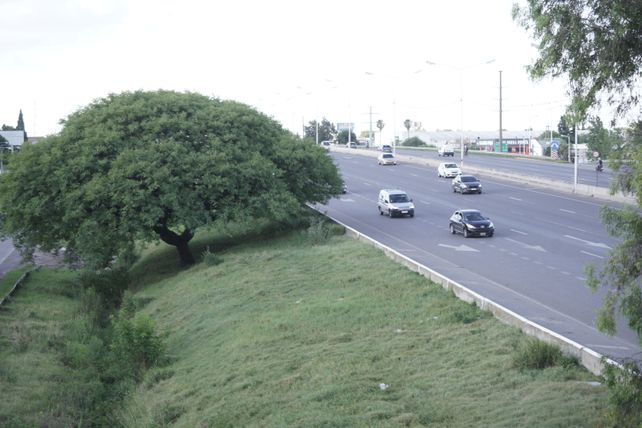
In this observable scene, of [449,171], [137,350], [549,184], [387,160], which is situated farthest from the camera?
[387,160]

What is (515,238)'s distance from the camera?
129 feet

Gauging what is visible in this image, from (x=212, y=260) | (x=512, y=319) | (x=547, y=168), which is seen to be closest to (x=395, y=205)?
(x=212, y=260)

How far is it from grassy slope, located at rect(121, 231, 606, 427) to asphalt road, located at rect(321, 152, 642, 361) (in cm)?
173

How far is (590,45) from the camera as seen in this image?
12578mm

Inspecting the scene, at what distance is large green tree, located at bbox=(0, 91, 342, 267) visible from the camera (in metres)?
39.6

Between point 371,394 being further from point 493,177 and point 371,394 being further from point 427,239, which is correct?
point 493,177

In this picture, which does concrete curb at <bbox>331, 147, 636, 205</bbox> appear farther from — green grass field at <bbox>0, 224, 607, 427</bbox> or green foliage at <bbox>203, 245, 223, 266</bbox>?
green foliage at <bbox>203, 245, 223, 266</bbox>

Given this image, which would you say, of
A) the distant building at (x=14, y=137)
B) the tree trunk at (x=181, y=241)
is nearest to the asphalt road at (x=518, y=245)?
the tree trunk at (x=181, y=241)

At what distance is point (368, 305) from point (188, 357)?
6026mm

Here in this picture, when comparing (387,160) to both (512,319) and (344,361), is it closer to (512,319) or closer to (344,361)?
(512,319)

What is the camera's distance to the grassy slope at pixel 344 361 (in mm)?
16109

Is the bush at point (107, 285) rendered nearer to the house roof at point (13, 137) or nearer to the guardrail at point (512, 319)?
the guardrail at point (512, 319)

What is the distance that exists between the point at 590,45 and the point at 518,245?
25.2 m

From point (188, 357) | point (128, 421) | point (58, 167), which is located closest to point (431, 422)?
point (128, 421)
